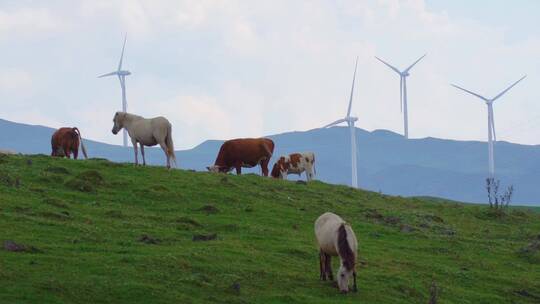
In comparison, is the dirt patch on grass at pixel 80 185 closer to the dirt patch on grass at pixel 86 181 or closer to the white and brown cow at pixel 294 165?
the dirt patch on grass at pixel 86 181

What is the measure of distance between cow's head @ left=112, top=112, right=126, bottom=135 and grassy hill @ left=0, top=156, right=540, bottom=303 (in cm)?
225

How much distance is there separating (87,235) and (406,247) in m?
9.13

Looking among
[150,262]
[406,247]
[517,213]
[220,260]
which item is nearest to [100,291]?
[150,262]

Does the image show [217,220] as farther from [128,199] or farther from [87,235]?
[87,235]

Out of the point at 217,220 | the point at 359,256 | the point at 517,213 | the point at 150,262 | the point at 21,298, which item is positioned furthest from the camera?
the point at 517,213

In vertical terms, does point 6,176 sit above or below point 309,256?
above

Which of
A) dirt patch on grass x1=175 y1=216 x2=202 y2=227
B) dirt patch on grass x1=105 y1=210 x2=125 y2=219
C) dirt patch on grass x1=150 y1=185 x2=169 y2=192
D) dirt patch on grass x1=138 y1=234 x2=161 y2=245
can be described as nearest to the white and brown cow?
dirt patch on grass x1=150 y1=185 x2=169 y2=192

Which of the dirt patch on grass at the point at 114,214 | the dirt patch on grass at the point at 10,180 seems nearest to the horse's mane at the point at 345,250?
the dirt patch on grass at the point at 114,214

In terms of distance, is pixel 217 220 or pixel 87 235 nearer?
pixel 87 235

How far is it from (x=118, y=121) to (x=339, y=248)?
60.4 feet

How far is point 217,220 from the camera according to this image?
31531mm

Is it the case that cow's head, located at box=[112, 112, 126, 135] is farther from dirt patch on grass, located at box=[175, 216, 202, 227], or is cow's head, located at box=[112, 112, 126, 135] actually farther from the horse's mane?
the horse's mane

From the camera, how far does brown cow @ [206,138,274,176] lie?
147 ft

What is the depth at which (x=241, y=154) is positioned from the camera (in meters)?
44.9
